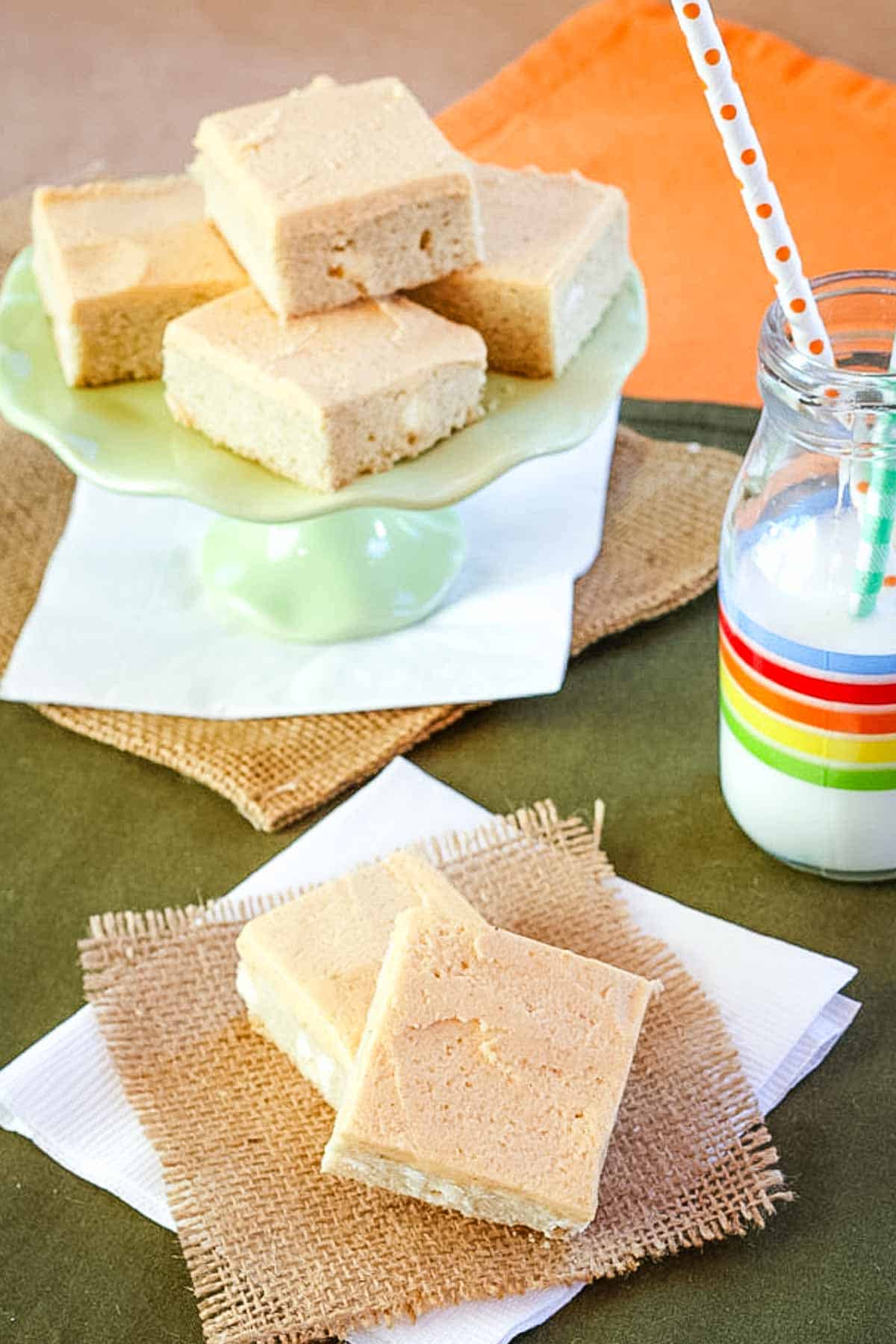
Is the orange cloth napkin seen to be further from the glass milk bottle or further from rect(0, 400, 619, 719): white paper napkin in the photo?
the glass milk bottle

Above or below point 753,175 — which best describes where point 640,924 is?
below

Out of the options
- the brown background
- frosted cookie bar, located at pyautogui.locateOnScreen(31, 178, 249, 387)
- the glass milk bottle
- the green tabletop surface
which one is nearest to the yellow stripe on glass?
the glass milk bottle

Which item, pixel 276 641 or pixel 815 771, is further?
pixel 276 641

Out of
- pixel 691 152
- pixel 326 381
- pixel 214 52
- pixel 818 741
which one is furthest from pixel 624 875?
pixel 214 52

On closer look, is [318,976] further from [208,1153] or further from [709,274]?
[709,274]

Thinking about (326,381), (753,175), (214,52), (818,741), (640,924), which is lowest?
(214,52)

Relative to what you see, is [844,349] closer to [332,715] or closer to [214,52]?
[332,715]

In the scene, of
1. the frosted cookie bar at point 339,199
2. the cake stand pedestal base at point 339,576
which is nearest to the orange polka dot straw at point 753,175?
the frosted cookie bar at point 339,199

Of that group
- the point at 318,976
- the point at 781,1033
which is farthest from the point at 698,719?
the point at 318,976
